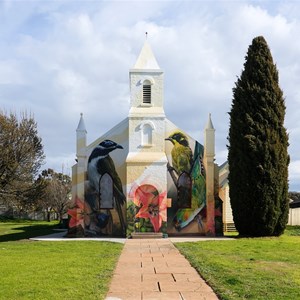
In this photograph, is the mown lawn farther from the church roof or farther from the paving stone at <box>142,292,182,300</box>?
the church roof

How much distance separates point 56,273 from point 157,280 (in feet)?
8.85

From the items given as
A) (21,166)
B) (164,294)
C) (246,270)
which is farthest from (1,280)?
(21,166)

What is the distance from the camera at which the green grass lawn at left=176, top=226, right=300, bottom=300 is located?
874 centimetres

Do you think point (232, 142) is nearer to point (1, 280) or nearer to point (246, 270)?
point (246, 270)

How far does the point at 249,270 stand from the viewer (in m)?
11.5

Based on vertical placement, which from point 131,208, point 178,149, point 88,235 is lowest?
→ point 88,235

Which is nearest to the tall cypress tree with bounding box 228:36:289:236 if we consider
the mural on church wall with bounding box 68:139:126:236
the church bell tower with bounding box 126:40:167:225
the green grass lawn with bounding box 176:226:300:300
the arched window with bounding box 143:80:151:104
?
the church bell tower with bounding box 126:40:167:225

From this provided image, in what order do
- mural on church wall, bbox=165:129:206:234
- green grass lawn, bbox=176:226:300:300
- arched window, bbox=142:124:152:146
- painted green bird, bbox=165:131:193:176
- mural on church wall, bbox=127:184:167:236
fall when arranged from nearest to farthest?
green grass lawn, bbox=176:226:300:300 < mural on church wall, bbox=127:184:167:236 < mural on church wall, bbox=165:129:206:234 < arched window, bbox=142:124:152:146 < painted green bird, bbox=165:131:193:176

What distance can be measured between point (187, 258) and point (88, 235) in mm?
13195

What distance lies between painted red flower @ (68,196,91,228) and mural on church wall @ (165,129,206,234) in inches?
199

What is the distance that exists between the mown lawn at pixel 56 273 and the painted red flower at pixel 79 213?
9.24m

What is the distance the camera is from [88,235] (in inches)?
1043

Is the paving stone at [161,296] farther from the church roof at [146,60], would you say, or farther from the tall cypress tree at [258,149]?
the church roof at [146,60]

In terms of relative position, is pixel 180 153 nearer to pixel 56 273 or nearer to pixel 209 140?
pixel 209 140
